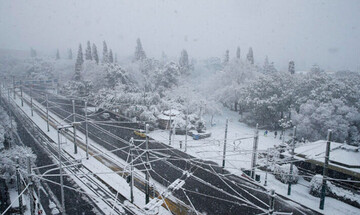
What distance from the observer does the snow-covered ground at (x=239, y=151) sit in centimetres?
1331

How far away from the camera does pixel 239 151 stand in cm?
1547

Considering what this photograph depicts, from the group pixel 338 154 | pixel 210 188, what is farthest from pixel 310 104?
pixel 210 188

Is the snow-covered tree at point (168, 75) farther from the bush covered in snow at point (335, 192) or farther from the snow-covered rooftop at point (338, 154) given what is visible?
the bush covered in snow at point (335, 192)

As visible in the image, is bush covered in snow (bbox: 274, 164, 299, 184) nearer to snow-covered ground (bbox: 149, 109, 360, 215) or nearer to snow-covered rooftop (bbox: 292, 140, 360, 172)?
snow-covered ground (bbox: 149, 109, 360, 215)

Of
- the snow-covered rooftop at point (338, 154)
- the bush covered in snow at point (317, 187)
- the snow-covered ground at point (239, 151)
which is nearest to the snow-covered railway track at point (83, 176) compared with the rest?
the snow-covered ground at point (239, 151)

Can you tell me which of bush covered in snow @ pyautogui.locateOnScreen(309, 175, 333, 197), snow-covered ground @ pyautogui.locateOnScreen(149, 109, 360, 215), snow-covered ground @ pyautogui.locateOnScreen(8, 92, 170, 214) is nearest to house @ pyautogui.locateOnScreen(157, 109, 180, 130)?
snow-covered ground @ pyautogui.locateOnScreen(149, 109, 360, 215)

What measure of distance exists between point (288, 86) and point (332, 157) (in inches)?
763

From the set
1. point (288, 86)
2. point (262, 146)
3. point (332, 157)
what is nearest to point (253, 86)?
point (288, 86)

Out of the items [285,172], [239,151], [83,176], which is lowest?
[83,176]

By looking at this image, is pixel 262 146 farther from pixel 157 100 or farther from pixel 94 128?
pixel 94 128

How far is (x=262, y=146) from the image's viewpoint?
2353 cm

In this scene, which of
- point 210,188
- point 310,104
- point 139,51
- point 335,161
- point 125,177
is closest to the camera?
point 210,188

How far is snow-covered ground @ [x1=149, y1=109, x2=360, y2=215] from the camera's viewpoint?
13.3 meters

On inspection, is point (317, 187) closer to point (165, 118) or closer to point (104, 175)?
point (104, 175)
